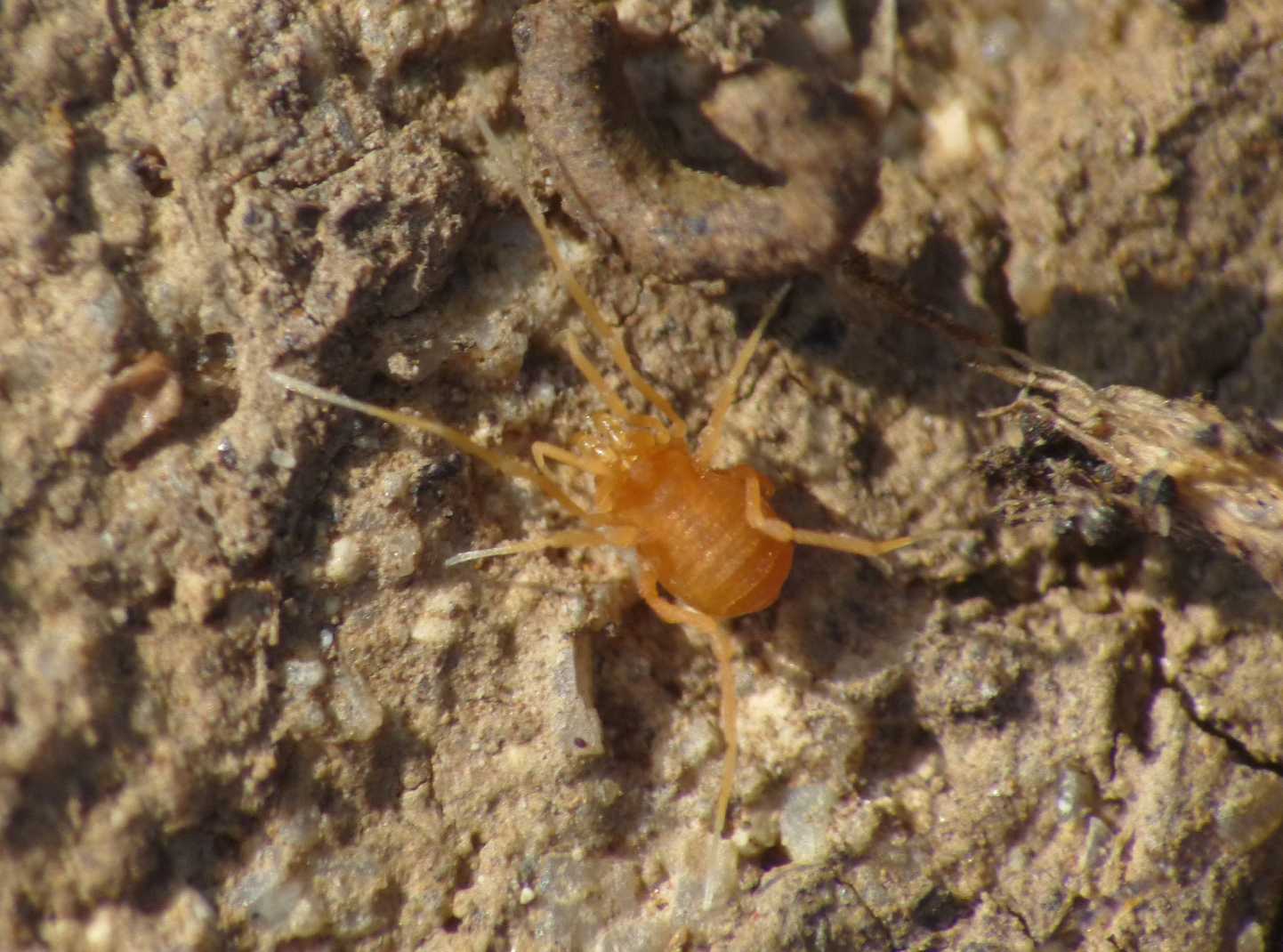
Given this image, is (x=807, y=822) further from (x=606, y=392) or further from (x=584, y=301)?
(x=584, y=301)

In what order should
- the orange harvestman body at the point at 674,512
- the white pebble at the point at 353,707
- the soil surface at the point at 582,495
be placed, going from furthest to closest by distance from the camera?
1. the orange harvestman body at the point at 674,512
2. the white pebble at the point at 353,707
3. the soil surface at the point at 582,495

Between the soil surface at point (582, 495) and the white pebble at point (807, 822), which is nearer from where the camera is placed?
the soil surface at point (582, 495)

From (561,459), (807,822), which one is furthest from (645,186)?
(807,822)

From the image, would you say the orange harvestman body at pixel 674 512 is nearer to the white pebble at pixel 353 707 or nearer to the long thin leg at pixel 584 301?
the long thin leg at pixel 584 301

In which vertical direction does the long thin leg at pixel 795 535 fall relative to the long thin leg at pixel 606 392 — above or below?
below

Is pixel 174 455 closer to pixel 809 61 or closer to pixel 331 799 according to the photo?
pixel 331 799

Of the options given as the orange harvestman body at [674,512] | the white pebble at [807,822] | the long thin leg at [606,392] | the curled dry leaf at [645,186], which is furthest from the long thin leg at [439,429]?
the white pebble at [807,822]

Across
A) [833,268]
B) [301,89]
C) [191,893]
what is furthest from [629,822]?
[301,89]

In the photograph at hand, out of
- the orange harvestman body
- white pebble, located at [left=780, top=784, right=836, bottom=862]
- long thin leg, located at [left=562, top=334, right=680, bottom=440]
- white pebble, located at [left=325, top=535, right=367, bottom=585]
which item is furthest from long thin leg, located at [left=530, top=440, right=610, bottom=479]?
white pebble, located at [left=780, top=784, right=836, bottom=862]
